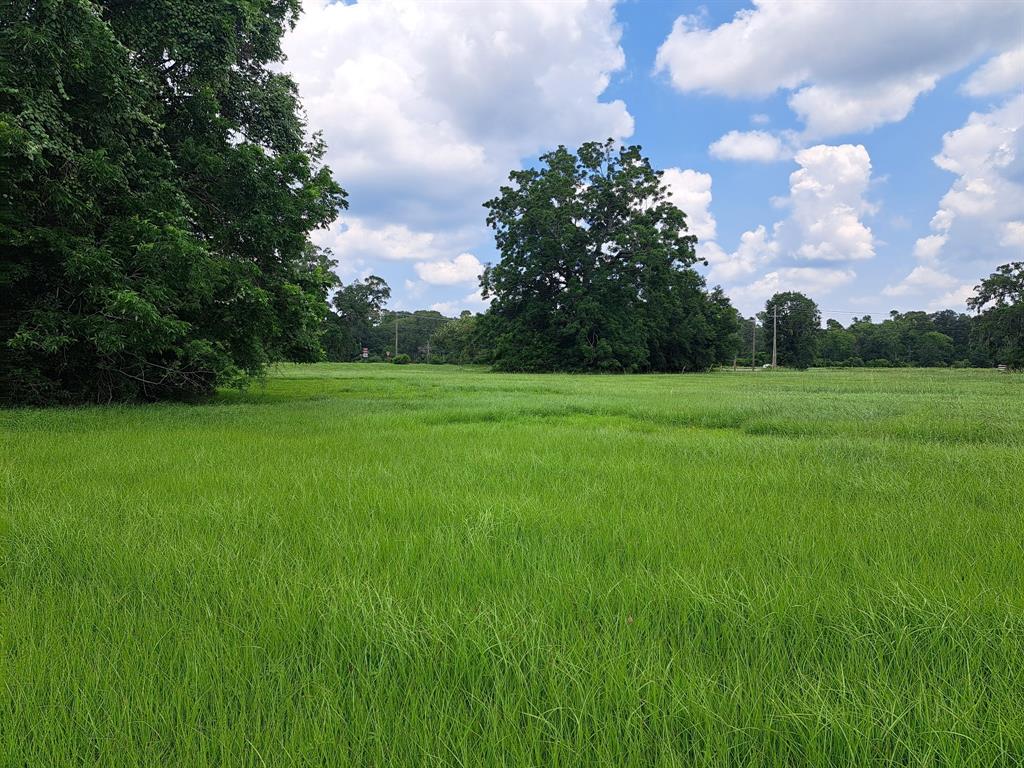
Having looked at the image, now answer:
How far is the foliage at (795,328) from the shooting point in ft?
256

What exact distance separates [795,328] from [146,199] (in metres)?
85.8

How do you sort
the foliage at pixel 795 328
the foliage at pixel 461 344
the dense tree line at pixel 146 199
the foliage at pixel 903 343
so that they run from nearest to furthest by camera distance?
the dense tree line at pixel 146 199 < the foliage at pixel 461 344 < the foliage at pixel 795 328 < the foliage at pixel 903 343

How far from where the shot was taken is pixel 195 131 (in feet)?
36.8

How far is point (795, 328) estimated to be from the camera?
257ft

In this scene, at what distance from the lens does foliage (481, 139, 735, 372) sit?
4153 cm

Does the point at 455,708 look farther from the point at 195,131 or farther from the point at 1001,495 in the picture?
the point at 195,131

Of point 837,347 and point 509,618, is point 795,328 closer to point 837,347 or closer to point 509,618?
point 837,347

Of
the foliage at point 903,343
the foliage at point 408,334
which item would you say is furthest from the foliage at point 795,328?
the foliage at point 408,334

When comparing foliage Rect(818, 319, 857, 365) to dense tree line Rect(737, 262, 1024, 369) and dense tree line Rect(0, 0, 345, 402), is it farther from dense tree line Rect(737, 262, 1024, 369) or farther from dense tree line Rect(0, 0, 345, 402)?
dense tree line Rect(0, 0, 345, 402)

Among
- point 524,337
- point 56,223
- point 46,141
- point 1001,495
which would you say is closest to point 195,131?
point 56,223

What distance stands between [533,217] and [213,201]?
109 ft

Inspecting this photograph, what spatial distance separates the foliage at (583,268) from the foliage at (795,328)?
4199 centimetres

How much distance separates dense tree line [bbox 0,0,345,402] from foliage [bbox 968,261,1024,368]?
4538cm

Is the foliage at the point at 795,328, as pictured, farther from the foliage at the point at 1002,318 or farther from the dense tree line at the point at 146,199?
the dense tree line at the point at 146,199
